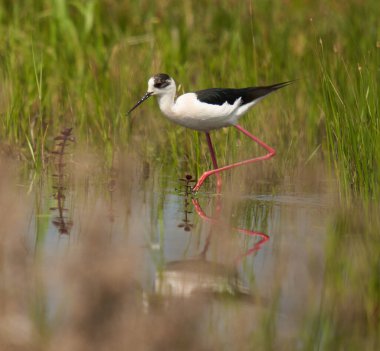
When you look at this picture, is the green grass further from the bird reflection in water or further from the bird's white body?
the bird reflection in water

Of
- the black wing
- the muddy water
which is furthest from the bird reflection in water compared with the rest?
the black wing

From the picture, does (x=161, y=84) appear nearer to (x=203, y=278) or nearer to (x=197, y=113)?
(x=197, y=113)

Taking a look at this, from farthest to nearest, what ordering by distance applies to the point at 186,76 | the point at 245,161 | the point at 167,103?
the point at 186,76 → the point at 245,161 → the point at 167,103

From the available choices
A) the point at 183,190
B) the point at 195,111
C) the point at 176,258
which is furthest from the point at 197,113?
the point at 176,258

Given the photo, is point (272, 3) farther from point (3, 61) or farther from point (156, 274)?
point (156, 274)

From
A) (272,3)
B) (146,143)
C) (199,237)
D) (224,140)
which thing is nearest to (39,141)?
(146,143)

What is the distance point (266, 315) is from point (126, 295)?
0.70 metres

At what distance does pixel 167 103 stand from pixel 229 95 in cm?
42

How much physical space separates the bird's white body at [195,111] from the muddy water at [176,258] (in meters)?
0.43

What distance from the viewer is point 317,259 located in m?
4.45

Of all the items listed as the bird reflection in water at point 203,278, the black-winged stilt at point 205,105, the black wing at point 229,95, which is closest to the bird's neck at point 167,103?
the black-winged stilt at point 205,105

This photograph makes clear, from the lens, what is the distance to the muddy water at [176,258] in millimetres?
2938

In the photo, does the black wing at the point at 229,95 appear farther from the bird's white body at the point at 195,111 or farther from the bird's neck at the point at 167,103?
the bird's neck at the point at 167,103

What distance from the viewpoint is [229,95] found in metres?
6.47
